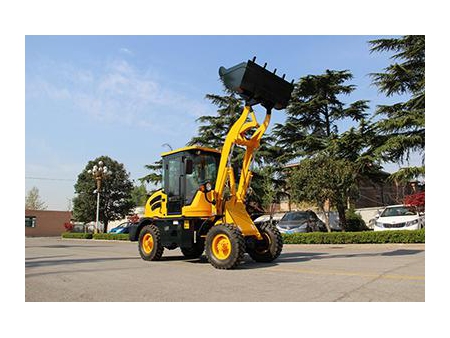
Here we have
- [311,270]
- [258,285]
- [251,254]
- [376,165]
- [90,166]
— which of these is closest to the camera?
[258,285]

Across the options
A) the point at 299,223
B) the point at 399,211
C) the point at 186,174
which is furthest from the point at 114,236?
the point at 186,174

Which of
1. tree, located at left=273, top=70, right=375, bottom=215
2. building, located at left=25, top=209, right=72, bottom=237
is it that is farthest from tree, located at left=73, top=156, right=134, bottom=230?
tree, located at left=273, top=70, right=375, bottom=215

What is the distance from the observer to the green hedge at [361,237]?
1502 cm

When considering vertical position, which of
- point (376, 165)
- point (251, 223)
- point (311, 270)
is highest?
point (376, 165)

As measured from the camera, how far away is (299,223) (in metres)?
20.1

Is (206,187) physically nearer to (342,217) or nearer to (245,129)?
(245,129)

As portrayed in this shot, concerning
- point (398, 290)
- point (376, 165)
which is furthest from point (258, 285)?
point (376, 165)

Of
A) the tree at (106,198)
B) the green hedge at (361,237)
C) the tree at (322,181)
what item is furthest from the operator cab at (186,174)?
the tree at (106,198)

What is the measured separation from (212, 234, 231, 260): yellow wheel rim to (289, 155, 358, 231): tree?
1178 cm

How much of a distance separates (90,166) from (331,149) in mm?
31884

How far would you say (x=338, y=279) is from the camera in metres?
6.80

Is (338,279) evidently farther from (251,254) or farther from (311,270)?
(251,254)

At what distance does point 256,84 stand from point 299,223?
41.4 feet

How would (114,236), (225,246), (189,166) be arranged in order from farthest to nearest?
(114,236)
(189,166)
(225,246)
